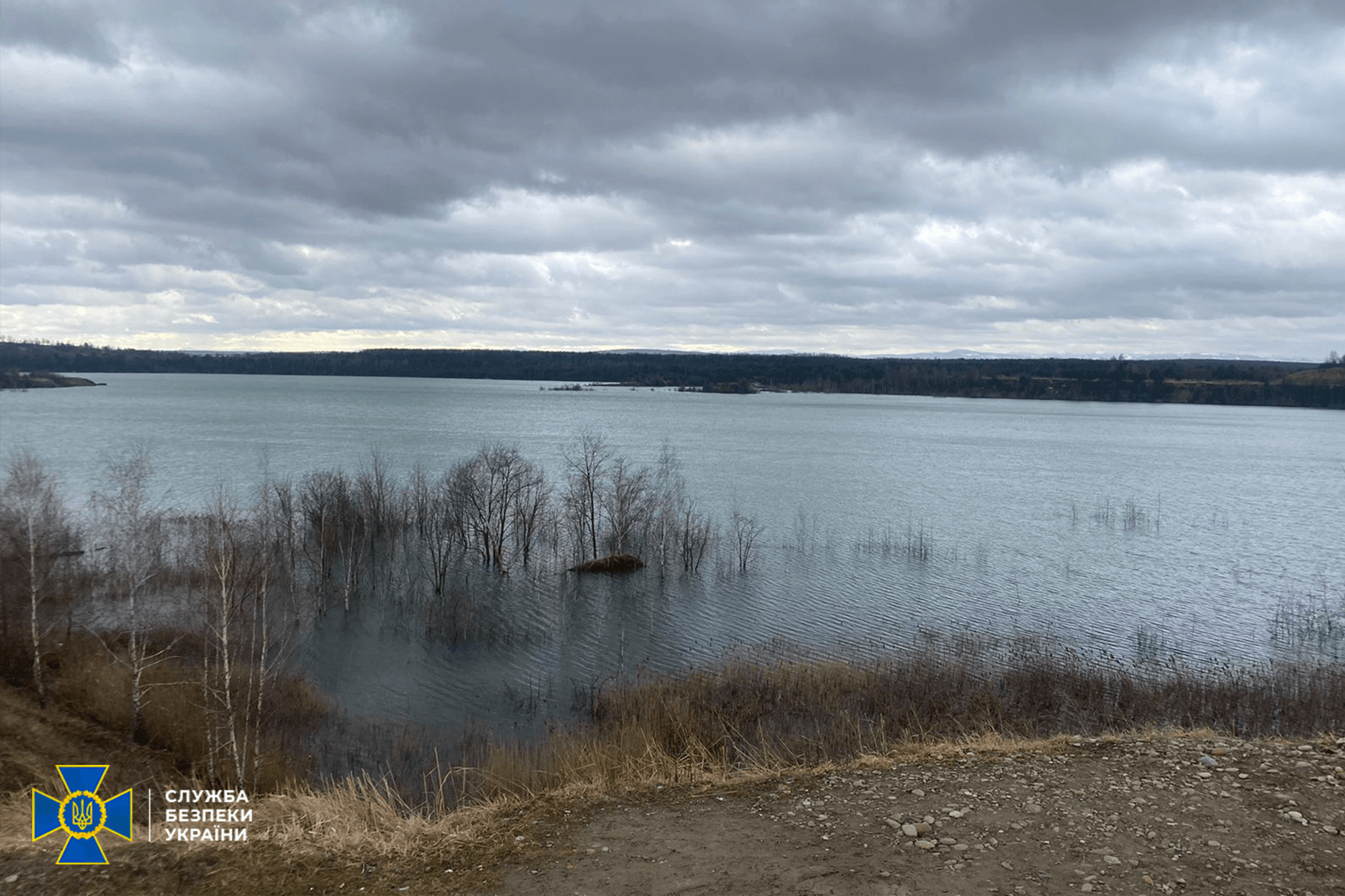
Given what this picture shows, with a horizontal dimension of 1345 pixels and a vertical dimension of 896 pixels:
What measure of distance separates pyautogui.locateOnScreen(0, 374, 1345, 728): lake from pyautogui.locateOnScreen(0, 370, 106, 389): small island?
8673 centimetres

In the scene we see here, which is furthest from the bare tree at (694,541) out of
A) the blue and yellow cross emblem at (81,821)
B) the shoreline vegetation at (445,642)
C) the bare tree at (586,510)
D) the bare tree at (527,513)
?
the blue and yellow cross emblem at (81,821)

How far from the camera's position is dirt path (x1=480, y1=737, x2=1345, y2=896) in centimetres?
746

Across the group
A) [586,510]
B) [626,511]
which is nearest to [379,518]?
[586,510]

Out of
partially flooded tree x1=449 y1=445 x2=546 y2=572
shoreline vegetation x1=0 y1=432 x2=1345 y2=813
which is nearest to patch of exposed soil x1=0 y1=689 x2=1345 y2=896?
shoreline vegetation x1=0 y1=432 x2=1345 y2=813

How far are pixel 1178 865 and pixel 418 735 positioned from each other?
16776 mm

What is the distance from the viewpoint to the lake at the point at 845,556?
82.2ft

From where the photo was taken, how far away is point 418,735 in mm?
A: 19562

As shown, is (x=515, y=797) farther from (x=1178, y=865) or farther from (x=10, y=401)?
(x=10, y=401)

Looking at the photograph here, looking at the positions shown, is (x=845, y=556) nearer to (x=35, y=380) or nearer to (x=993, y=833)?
(x=993, y=833)

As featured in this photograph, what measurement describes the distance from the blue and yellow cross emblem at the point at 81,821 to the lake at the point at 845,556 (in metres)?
12.4

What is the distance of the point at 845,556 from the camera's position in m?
37.7

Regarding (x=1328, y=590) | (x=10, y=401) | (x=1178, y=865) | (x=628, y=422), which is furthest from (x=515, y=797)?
(x=10, y=401)

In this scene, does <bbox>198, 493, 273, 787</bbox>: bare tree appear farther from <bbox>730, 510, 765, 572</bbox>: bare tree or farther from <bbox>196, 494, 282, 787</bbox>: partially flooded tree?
<bbox>730, 510, 765, 572</bbox>: bare tree

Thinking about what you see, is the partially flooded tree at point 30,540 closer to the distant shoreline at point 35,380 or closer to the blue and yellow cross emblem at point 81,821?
the blue and yellow cross emblem at point 81,821
